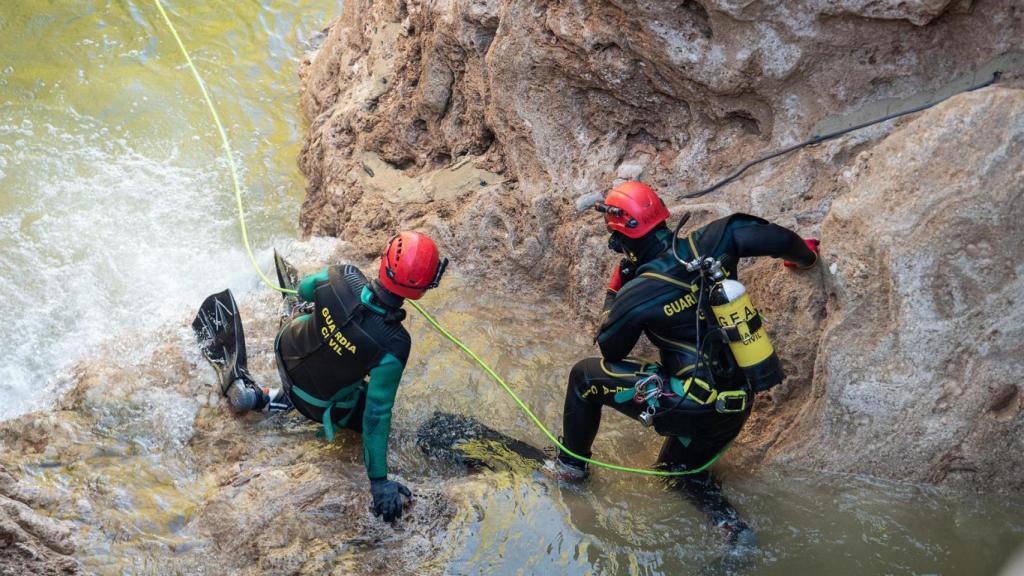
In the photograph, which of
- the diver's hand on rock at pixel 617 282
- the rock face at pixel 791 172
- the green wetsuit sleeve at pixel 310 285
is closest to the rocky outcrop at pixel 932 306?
the rock face at pixel 791 172

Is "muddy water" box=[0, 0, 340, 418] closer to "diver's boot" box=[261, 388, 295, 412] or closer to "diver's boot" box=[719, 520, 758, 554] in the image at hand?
"diver's boot" box=[261, 388, 295, 412]

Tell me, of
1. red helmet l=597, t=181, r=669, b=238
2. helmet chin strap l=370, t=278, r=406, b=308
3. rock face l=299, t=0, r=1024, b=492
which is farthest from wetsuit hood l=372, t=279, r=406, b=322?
rock face l=299, t=0, r=1024, b=492

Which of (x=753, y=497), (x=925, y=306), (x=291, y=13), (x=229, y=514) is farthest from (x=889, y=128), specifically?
(x=291, y=13)

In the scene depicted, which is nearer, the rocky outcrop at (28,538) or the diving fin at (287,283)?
the rocky outcrop at (28,538)

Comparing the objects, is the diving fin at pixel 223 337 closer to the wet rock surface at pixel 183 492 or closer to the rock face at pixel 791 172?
the wet rock surface at pixel 183 492

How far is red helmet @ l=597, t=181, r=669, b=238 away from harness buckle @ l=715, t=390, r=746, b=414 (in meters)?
0.90

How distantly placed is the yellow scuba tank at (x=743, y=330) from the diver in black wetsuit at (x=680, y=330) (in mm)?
87

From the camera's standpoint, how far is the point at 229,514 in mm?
3826

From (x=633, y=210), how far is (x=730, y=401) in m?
1.06

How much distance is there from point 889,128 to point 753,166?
0.80 meters

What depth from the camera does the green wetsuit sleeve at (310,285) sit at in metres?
4.34

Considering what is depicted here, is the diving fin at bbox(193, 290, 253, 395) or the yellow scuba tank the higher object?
the yellow scuba tank

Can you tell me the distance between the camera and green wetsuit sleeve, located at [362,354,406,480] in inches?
154

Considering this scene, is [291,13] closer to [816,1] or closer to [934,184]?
[816,1]
